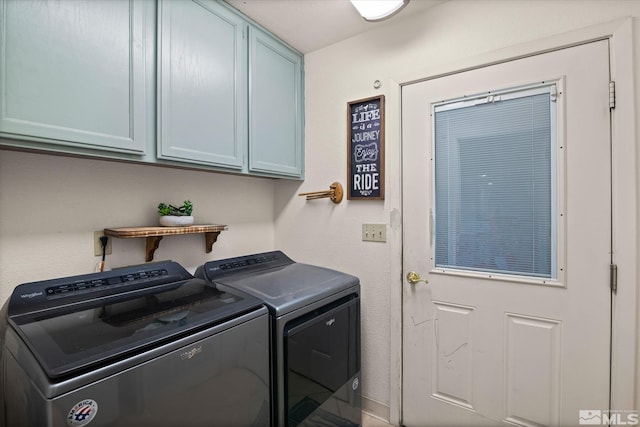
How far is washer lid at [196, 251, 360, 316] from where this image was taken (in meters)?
1.37

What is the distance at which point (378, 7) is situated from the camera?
1505 millimetres

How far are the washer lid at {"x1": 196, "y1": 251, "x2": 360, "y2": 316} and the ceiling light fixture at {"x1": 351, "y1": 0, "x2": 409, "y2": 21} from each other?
1.38m

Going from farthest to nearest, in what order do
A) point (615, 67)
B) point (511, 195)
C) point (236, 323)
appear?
point (511, 195)
point (615, 67)
point (236, 323)

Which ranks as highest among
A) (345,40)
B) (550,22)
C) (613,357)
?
(345,40)

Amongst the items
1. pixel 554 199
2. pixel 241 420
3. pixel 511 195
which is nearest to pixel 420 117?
pixel 511 195

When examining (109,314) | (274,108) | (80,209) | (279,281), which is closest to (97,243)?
(80,209)

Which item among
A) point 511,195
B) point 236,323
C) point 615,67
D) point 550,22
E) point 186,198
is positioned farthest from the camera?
point 186,198

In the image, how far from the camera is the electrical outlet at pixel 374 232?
73.6 inches

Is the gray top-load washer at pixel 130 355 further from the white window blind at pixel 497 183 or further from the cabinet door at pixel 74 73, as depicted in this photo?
the white window blind at pixel 497 183

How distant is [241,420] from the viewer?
114cm

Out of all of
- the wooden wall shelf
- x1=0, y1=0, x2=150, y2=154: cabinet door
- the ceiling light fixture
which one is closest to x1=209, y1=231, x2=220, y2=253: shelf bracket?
the wooden wall shelf

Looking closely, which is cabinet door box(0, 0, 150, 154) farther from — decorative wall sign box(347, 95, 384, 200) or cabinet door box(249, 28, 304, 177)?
decorative wall sign box(347, 95, 384, 200)

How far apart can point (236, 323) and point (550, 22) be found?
6.17 ft

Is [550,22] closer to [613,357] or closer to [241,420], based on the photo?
[613,357]
